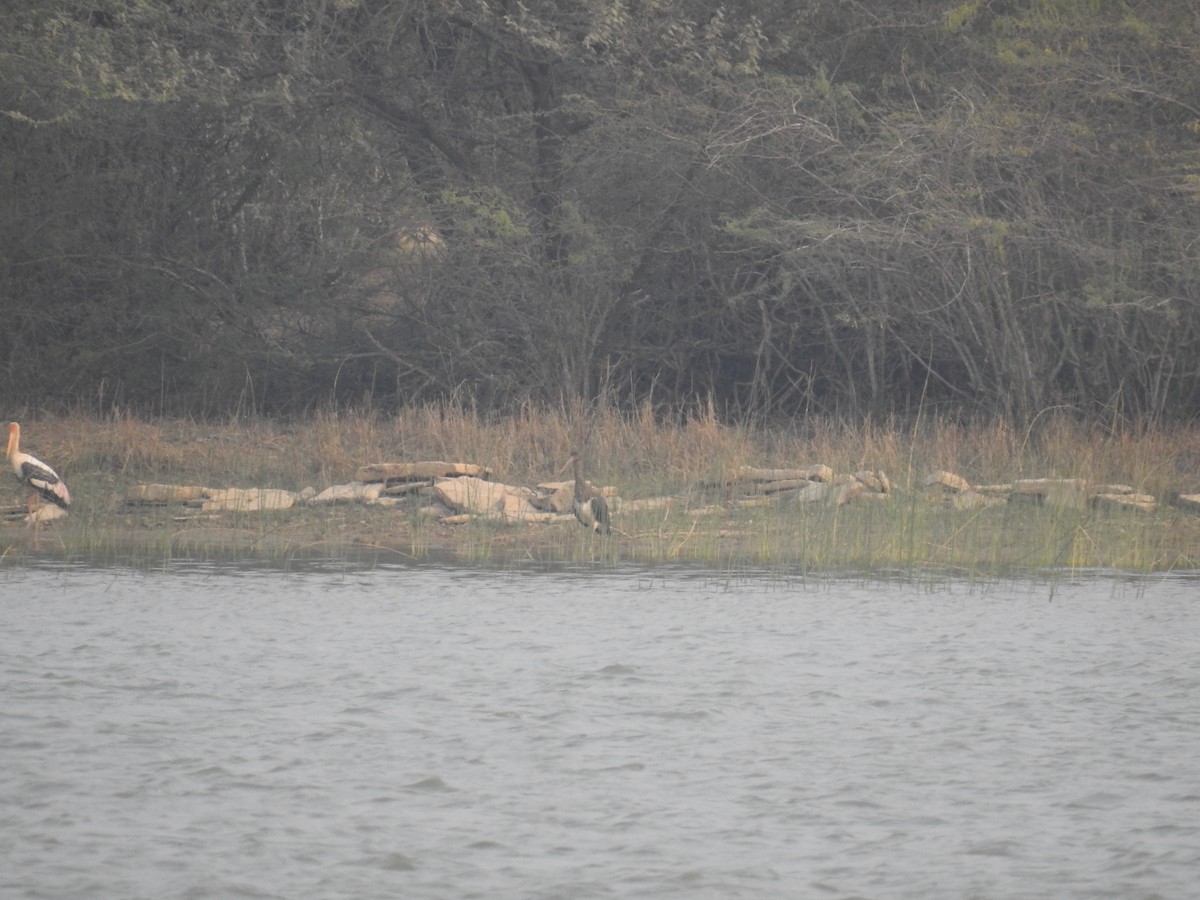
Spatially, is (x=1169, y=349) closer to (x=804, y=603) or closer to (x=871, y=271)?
(x=871, y=271)

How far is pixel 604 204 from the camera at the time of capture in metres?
20.7

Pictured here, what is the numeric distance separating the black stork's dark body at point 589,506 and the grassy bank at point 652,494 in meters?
0.11

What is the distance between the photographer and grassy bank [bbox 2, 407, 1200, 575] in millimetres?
11695

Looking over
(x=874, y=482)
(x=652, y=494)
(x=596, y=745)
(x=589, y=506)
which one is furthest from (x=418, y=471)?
(x=596, y=745)

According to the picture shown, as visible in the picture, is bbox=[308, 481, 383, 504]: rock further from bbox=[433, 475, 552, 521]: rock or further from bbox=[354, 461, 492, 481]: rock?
bbox=[433, 475, 552, 521]: rock

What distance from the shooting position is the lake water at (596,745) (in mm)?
4715

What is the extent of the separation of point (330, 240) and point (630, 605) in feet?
46.1

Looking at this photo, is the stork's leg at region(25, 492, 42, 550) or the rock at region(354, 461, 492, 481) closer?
the stork's leg at region(25, 492, 42, 550)

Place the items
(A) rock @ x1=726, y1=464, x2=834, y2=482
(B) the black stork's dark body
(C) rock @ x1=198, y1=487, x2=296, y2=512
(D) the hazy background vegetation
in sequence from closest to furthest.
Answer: (B) the black stork's dark body < (C) rock @ x1=198, y1=487, x2=296, y2=512 < (A) rock @ x1=726, y1=464, x2=834, y2=482 < (D) the hazy background vegetation

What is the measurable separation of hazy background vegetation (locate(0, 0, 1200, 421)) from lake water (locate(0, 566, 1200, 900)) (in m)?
8.24

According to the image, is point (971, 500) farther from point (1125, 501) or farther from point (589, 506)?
point (589, 506)

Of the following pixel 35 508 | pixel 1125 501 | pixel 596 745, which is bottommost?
pixel 596 745

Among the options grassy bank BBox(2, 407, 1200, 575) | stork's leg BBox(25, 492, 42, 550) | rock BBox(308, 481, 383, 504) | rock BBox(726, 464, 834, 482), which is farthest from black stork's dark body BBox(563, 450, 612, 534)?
stork's leg BBox(25, 492, 42, 550)

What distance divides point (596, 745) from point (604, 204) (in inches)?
593
